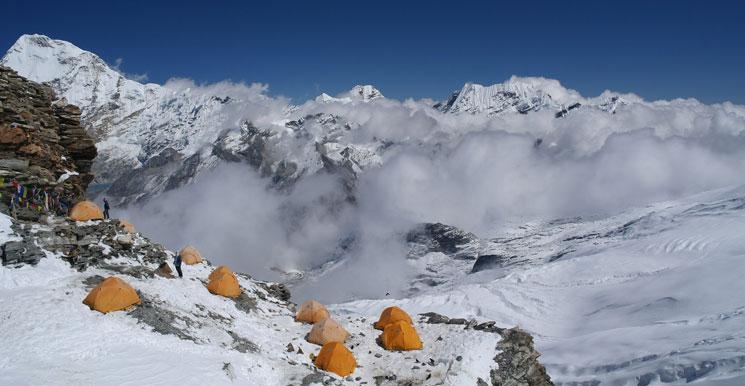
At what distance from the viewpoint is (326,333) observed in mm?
36656

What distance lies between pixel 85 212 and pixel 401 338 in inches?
1050

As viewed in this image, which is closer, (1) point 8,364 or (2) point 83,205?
(1) point 8,364

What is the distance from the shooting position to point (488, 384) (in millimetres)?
33281

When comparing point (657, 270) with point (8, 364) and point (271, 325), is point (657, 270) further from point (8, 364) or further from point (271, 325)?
point (8, 364)

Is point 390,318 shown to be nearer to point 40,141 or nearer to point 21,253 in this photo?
point 21,253

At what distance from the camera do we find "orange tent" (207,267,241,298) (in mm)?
38812

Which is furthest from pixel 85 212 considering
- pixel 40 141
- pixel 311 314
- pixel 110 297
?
pixel 311 314

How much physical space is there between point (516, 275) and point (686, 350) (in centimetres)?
9603

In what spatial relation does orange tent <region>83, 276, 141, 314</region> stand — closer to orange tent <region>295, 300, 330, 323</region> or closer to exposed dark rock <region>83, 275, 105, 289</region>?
exposed dark rock <region>83, 275, 105, 289</region>

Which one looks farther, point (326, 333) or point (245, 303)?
point (245, 303)

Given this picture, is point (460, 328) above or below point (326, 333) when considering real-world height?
above

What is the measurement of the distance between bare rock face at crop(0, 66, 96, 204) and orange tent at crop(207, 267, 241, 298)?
14625mm

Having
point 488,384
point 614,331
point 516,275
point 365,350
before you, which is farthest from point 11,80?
point 516,275

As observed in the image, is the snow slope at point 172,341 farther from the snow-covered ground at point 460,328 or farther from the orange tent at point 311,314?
the orange tent at point 311,314
